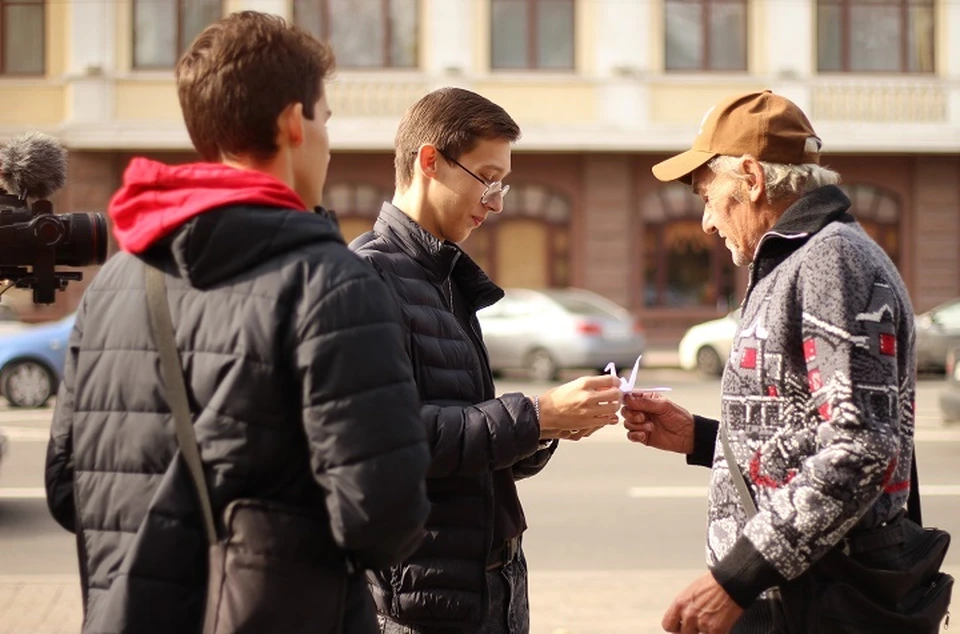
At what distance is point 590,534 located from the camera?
360 inches

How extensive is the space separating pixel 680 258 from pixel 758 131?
1059 inches

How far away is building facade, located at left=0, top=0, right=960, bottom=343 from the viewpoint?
93.4ft

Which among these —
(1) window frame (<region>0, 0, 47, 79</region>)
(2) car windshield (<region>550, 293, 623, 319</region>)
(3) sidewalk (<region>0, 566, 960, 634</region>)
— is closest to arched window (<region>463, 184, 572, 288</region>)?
(2) car windshield (<region>550, 293, 623, 319</region>)

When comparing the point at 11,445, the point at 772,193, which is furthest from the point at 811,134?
the point at 11,445

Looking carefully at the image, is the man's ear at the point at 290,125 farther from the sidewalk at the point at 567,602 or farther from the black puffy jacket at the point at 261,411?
the sidewalk at the point at 567,602

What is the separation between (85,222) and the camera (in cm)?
340

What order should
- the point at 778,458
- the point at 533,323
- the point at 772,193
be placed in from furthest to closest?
the point at 533,323
the point at 772,193
the point at 778,458

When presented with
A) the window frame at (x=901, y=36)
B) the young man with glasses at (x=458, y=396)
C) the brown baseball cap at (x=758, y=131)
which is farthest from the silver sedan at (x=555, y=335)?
the brown baseball cap at (x=758, y=131)

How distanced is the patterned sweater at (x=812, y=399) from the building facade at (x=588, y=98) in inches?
1000

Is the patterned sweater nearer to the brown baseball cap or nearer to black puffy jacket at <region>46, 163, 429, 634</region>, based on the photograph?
the brown baseball cap

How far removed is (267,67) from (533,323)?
766 inches

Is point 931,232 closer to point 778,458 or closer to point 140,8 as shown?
point 140,8

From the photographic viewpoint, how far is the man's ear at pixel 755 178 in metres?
3.05

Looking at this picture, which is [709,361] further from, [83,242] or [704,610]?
[704,610]
